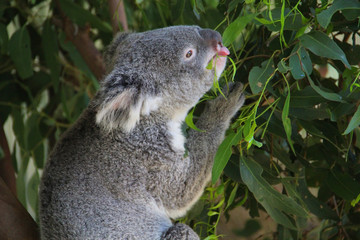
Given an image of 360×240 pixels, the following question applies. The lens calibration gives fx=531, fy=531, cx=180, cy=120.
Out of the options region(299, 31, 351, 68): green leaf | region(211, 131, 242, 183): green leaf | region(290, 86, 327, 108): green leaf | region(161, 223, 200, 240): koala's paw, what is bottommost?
region(161, 223, 200, 240): koala's paw

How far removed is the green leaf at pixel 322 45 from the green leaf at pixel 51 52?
5.95 feet

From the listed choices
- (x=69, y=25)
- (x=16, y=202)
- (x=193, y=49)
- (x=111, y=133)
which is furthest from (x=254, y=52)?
(x=69, y=25)

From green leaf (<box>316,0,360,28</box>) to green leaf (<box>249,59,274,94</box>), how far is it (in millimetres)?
261

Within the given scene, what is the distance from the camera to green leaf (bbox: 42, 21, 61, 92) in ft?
10.8

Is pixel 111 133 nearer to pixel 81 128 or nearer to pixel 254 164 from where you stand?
pixel 81 128

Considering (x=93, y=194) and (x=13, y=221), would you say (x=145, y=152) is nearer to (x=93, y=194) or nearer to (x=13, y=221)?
(x=93, y=194)

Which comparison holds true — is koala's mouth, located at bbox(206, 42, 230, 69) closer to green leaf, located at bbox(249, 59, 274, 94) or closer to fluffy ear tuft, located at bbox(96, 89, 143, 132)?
green leaf, located at bbox(249, 59, 274, 94)

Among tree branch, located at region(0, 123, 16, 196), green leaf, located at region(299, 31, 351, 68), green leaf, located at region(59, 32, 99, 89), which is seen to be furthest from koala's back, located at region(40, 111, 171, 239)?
green leaf, located at region(59, 32, 99, 89)

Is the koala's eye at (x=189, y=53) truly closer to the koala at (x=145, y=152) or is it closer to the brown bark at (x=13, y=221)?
the koala at (x=145, y=152)

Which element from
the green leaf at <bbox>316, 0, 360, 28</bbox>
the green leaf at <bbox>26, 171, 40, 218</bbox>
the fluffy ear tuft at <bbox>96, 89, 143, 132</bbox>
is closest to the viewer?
the green leaf at <bbox>316, 0, 360, 28</bbox>

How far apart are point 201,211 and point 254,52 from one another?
80 cm

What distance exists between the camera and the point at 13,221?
2.31 metres

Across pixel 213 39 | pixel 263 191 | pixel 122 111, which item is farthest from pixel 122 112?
pixel 263 191

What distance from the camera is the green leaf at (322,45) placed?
6.21 feet
